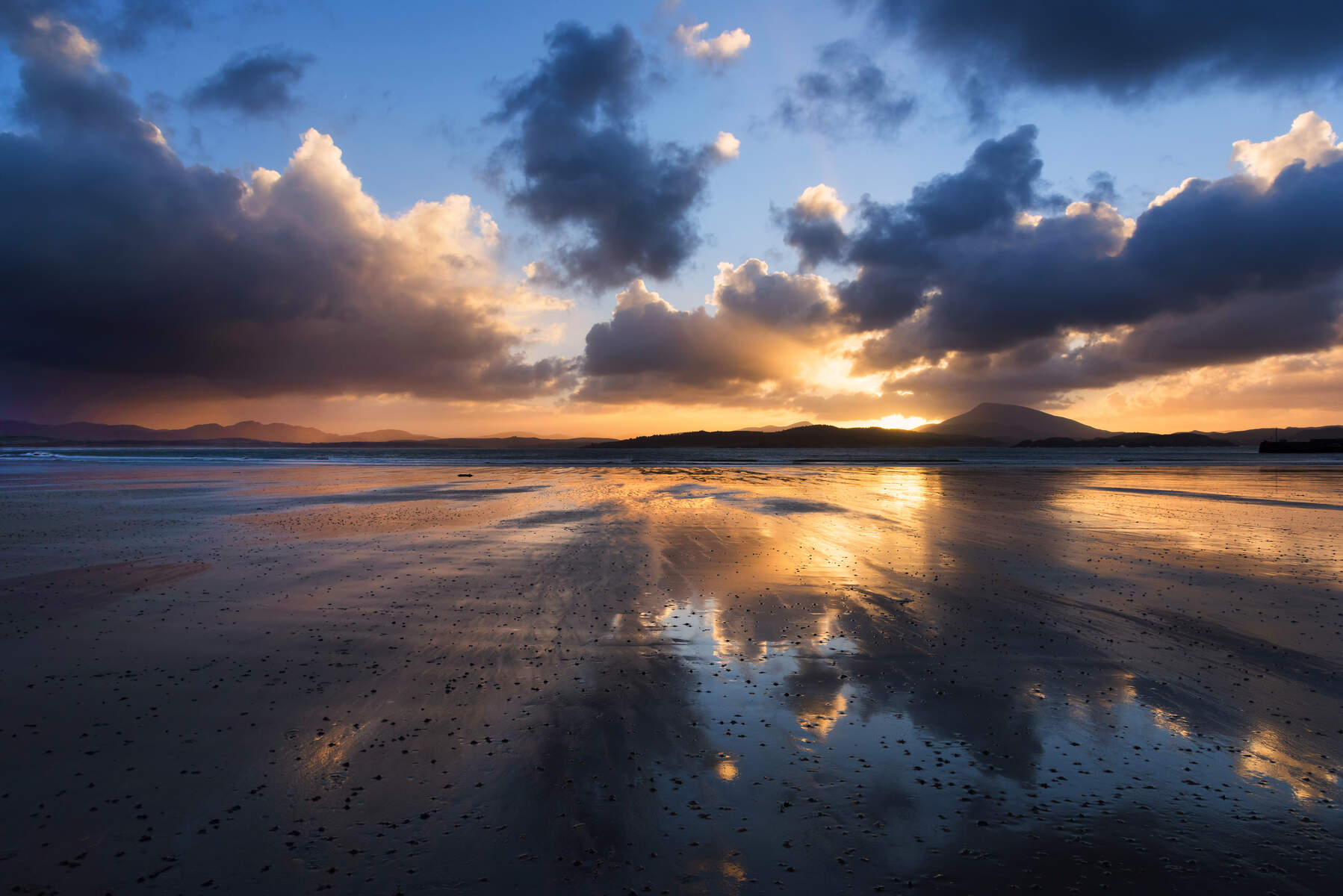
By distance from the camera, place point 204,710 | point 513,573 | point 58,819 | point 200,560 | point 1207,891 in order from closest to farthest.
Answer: point 1207,891
point 58,819
point 204,710
point 513,573
point 200,560

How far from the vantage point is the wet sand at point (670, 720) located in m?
4.62

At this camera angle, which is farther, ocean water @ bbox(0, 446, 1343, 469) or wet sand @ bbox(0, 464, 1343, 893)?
ocean water @ bbox(0, 446, 1343, 469)

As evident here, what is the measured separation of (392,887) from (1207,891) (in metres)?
5.65

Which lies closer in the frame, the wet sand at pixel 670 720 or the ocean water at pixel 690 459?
the wet sand at pixel 670 720

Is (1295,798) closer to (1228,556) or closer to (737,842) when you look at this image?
(737,842)

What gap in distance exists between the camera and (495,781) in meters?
5.59

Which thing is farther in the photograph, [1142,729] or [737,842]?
[1142,729]

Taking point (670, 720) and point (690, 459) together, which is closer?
point (670, 720)

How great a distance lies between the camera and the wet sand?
4.62 m

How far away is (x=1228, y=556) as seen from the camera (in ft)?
52.3

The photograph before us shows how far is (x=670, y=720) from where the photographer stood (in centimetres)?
686

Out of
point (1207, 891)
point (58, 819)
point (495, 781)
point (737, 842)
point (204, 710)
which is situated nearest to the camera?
point (1207, 891)

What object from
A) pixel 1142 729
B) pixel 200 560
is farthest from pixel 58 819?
pixel 200 560

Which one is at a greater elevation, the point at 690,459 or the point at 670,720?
the point at 690,459
